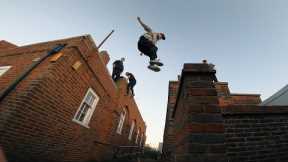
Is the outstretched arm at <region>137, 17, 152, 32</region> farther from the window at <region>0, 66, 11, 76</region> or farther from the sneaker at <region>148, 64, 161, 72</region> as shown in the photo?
the window at <region>0, 66, 11, 76</region>

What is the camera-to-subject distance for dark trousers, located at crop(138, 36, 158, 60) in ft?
16.4

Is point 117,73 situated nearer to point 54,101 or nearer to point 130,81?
point 130,81

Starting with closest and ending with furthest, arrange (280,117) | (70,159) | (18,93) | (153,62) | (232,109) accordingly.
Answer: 1. (232,109)
2. (280,117)
3. (18,93)
4. (153,62)
5. (70,159)

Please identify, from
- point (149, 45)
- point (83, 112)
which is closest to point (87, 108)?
point (83, 112)

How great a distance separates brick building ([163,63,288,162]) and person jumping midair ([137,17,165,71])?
8.86 ft

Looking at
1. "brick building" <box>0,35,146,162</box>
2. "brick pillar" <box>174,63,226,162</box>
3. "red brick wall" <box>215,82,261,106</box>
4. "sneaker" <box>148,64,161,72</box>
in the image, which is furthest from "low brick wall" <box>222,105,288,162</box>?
"red brick wall" <box>215,82,261,106</box>

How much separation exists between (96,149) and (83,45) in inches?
221

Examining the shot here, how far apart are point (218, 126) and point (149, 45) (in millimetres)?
3978

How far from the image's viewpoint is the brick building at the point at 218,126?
137cm

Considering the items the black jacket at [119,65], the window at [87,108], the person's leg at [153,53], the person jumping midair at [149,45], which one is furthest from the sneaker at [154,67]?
the black jacket at [119,65]

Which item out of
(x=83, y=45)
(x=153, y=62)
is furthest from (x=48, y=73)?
(x=153, y=62)

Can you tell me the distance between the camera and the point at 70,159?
244 inches

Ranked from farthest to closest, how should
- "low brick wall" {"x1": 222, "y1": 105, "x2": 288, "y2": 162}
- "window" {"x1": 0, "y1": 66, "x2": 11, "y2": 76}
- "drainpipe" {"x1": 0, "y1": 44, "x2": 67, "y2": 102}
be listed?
1. "window" {"x1": 0, "y1": 66, "x2": 11, "y2": 76}
2. "drainpipe" {"x1": 0, "y1": 44, "x2": 67, "y2": 102}
3. "low brick wall" {"x1": 222, "y1": 105, "x2": 288, "y2": 162}

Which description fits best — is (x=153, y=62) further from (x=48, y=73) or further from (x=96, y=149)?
(x=96, y=149)
